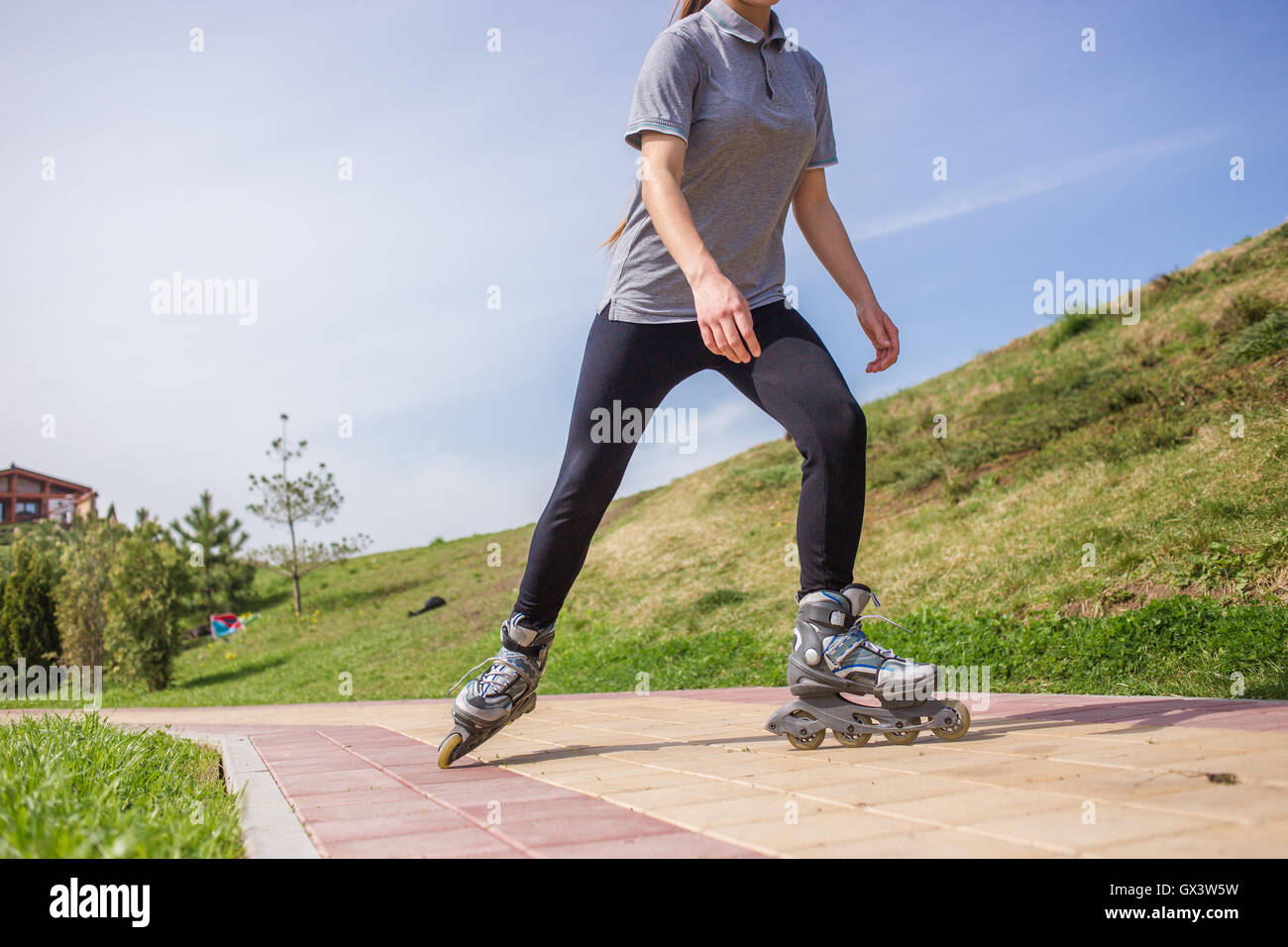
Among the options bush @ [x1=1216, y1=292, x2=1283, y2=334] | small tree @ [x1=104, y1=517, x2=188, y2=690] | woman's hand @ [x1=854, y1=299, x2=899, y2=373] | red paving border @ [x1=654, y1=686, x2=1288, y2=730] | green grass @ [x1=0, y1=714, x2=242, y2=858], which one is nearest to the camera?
green grass @ [x1=0, y1=714, x2=242, y2=858]

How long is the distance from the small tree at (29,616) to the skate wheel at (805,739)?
22.3 metres

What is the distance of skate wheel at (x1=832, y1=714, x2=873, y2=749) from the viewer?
8.84 feet

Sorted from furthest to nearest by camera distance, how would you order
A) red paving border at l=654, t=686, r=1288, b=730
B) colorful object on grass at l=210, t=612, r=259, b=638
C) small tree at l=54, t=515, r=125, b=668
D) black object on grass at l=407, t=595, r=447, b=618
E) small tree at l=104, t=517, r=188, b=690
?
colorful object on grass at l=210, t=612, r=259, b=638
black object on grass at l=407, t=595, r=447, b=618
small tree at l=54, t=515, r=125, b=668
small tree at l=104, t=517, r=188, b=690
red paving border at l=654, t=686, r=1288, b=730

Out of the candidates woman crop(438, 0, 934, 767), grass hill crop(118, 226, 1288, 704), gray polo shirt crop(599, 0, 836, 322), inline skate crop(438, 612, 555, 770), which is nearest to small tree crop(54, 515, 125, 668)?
grass hill crop(118, 226, 1288, 704)

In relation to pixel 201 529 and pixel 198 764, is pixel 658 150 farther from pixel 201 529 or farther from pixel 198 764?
pixel 201 529

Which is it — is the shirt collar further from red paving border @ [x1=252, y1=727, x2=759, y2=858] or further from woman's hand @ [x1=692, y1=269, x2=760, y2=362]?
red paving border @ [x1=252, y1=727, x2=759, y2=858]

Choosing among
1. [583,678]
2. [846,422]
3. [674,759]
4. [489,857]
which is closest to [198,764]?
[674,759]

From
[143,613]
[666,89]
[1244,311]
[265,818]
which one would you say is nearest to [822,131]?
[666,89]

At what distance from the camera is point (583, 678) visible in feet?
31.6

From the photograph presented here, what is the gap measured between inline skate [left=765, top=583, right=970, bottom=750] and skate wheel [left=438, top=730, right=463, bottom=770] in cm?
100

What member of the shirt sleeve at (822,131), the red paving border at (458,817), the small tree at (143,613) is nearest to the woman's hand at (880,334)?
the shirt sleeve at (822,131)

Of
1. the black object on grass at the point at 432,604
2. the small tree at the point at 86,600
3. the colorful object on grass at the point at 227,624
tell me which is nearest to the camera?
the small tree at the point at 86,600

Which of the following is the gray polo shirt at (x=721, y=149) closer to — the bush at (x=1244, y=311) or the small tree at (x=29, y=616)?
the bush at (x=1244, y=311)

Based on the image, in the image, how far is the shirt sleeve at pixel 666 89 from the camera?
272 cm
